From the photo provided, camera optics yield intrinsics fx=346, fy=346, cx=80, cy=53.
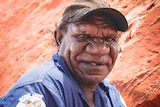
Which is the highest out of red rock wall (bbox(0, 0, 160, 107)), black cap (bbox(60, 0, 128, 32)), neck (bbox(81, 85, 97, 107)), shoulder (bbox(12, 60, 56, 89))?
black cap (bbox(60, 0, 128, 32))

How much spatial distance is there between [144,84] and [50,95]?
9.13ft

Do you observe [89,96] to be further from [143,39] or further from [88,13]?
[143,39]

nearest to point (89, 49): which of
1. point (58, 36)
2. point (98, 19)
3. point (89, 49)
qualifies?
point (89, 49)

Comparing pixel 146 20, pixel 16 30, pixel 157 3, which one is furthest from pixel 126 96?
pixel 16 30

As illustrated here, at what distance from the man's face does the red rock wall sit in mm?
1317

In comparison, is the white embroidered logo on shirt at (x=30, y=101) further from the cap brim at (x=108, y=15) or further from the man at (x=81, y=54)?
the cap brim at (x=108, y=15)

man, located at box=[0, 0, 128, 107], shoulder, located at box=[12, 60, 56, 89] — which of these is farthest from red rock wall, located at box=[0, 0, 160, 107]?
shoulder, located at box=[12, 60, 56, 89]

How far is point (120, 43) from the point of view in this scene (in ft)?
17.8

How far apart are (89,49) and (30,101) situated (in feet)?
1.49

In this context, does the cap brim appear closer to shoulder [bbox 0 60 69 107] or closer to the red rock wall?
shoulder [bbox 0 60 69 107]

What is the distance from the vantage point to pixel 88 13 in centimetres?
174

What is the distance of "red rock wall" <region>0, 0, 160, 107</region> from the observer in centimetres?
426

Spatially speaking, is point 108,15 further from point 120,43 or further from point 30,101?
point 120,43

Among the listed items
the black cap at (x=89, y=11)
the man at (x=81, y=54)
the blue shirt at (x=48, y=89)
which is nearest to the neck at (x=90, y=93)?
the man at (x=81, y=54)
